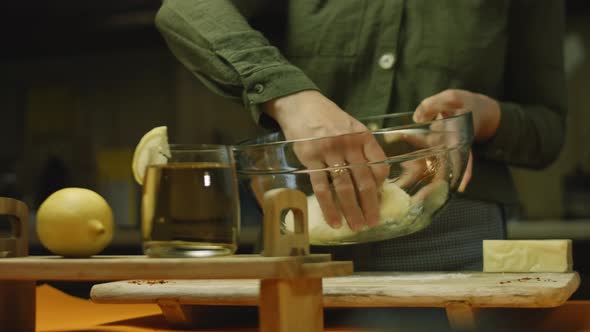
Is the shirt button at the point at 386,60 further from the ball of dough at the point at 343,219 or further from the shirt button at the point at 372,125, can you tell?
the ball of dough at the point at 343,219

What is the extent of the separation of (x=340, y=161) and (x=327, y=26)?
41 centimetres

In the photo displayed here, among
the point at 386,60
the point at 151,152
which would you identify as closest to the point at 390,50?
the point at 386,60

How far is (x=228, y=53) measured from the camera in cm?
119

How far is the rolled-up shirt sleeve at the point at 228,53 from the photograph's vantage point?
3.69ft

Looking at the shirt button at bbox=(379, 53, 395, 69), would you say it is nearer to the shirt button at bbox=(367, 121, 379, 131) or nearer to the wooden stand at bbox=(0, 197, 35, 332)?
the shirt button at bbox=(367, 121, 379, 131)

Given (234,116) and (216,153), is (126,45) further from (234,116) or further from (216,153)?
(216,153)

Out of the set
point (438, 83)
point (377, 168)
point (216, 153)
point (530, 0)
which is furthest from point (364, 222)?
point (530, 0)

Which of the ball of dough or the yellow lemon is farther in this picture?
the ball of dough

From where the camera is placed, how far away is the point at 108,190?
3.59 meters

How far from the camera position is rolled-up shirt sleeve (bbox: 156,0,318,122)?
1.13 m

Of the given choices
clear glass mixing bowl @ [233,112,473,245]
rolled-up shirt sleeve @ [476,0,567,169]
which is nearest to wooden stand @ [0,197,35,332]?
clear glass mixing bowl @ [233,112,473,245]

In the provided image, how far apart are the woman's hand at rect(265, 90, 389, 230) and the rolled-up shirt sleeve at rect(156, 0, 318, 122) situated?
0.06 m

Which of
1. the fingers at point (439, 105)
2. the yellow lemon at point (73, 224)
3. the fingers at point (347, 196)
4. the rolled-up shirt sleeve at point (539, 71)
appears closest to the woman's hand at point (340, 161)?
A: the fingers at point (347, 196)

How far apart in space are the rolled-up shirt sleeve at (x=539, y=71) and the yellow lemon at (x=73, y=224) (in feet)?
2.54
